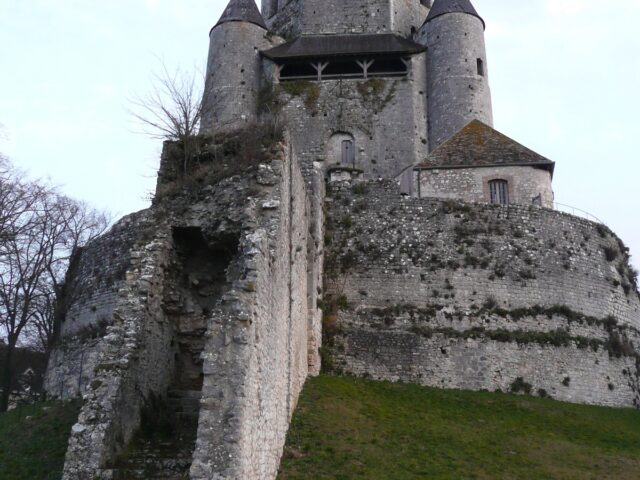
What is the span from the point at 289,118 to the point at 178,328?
69.5 ft

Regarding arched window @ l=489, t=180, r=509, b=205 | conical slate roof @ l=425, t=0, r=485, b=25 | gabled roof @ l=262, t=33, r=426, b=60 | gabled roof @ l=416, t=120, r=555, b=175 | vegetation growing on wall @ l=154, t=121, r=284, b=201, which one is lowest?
vegetation growing on wall @ l=154, t=121, r=284, b=201

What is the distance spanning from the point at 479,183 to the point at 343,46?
1301 centimetres

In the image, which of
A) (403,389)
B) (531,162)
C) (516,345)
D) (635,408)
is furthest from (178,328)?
(531,162)

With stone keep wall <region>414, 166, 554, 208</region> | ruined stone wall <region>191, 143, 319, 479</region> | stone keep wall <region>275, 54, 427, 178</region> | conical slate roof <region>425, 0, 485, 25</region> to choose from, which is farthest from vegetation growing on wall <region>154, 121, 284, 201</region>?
conical slate roof <region>425, 0, 485, 25</region>

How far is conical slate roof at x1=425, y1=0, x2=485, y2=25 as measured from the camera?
32.5 m

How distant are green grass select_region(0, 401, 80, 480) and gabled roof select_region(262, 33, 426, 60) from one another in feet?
66.9

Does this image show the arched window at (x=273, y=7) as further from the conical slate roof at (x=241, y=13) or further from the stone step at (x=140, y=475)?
the stone step at (x=140, y=475)

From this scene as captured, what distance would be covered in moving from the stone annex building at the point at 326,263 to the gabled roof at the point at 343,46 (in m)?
0.15

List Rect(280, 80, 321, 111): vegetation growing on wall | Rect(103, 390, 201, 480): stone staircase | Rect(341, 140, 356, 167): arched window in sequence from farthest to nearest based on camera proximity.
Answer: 1. Rect(280, 80, 321, 111): vegetation growing on wall
2. Rect(341, 140, 356, 167): arched window
3. Rect(103, 390, 201, 480): stone staircase

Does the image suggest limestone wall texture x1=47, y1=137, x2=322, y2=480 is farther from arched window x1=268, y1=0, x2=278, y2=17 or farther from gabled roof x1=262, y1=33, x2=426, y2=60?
arched window x1=268, y1=0, x2=278, y2=17

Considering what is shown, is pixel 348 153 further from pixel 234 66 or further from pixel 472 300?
pixel 472 300

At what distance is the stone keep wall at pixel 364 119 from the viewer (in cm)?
3116

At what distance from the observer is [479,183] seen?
77.3 ft

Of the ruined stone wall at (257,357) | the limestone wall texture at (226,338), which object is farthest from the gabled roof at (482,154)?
the ruined stone wall at (257,357)
